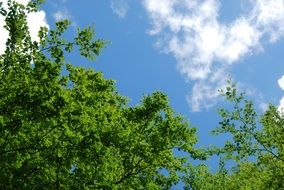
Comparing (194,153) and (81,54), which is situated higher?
(194,153)

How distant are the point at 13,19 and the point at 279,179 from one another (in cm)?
1814

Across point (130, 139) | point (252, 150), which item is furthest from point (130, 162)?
point (252, 150)

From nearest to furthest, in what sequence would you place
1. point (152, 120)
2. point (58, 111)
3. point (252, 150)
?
1. point (58, 111)
2. point (252, 150)
3. point (152, 120)

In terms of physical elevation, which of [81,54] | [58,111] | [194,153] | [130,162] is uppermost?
[194,153]

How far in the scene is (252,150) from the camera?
104 ft

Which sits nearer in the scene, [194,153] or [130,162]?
[130,162]

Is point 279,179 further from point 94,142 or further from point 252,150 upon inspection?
point 94,142

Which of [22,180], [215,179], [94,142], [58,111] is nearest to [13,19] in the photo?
[58,111]

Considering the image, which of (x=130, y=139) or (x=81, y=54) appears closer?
(x=81, y=54)

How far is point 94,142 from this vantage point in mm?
22141

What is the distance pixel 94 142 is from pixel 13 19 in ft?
22.7

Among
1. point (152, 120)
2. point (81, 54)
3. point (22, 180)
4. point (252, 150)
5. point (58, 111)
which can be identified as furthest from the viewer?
point (152, 120)

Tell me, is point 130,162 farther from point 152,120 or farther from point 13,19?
point 13,19

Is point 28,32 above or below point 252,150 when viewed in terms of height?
below
